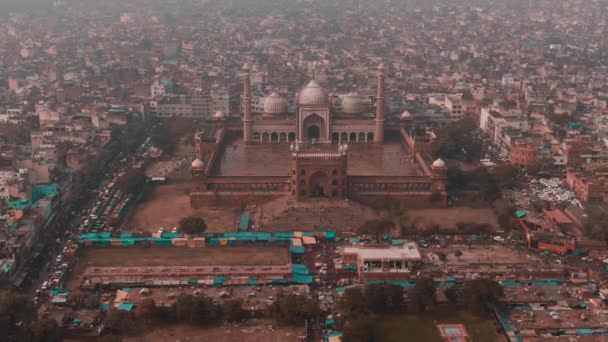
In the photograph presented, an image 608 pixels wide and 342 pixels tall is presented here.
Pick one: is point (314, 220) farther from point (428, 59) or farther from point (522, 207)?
point (428, 59)

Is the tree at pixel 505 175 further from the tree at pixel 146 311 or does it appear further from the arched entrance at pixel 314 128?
the tree at pixel 146 311

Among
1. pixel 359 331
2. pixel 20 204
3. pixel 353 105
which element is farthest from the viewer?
pixel 353 105

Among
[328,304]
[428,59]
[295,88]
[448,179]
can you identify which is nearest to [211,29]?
[428,59]

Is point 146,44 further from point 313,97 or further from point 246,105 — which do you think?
point 313,97

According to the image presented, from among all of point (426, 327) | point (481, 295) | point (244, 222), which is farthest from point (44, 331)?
point (481, 295)

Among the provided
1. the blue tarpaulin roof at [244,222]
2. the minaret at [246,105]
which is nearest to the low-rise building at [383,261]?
the blue tarpaulin roof at [244,222]
